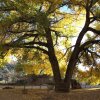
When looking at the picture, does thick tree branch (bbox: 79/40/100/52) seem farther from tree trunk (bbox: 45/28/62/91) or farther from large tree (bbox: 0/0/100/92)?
tree trunk (bbox: 45/28/62/91)

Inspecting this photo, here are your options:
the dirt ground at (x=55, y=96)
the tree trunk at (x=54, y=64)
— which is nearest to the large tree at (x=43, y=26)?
the tree trunk at (x=54, y=64)

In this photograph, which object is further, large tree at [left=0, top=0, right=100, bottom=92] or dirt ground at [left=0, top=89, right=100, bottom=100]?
dirt ground at [left=0, top=89, right=100, bottom=100]

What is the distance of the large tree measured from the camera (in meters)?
21.4

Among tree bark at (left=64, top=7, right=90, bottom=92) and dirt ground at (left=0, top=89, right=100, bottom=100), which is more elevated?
tree bark at (left=64, top=7, right=90, bottom=92)

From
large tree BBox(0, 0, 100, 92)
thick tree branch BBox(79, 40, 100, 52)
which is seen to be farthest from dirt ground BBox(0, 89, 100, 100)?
thick tree branch BBox(79, 40, 100, 52)

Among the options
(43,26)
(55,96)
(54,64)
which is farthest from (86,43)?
(43,26)

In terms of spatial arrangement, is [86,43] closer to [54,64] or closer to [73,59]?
[73,59]

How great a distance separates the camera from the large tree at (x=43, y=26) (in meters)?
21.4

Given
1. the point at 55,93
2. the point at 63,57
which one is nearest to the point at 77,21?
the point at 63,57

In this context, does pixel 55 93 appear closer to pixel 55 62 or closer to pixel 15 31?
pixel 55 62

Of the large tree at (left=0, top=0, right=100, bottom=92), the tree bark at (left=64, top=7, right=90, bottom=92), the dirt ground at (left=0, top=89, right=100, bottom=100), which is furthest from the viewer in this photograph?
the tree bark at (left=64, top=7, right=90, bottom=92)

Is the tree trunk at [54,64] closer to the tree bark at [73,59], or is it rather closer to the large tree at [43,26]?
the large tree at [43,26]

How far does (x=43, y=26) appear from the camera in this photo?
20.6 metres

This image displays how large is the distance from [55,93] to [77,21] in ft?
22.4
